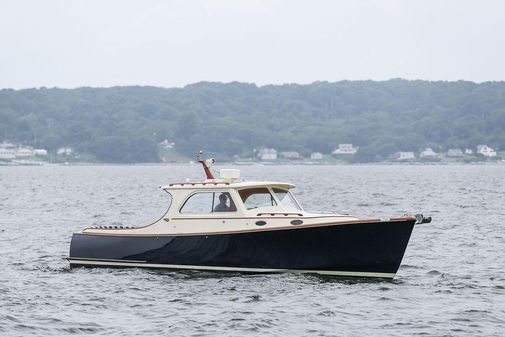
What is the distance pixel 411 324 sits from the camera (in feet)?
61.0

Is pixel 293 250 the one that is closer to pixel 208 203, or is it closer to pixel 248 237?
pixel 248 237

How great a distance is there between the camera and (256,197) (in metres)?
23.6

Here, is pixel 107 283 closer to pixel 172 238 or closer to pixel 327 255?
pixel 172 238

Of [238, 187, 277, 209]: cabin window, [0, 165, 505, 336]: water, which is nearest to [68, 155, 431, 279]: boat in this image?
[238, 187, 277, 209]: cabin window

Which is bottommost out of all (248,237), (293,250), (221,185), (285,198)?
(293,250)

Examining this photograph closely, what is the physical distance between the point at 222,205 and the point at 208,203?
1.25ft

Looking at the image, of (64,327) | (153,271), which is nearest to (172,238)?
(153,271)

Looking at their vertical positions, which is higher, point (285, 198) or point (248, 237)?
point (285, 198)

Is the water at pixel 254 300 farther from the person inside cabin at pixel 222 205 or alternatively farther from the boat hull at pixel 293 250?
the person inside cabin at pixel 222 205

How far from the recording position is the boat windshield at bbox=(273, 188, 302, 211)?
937 inches

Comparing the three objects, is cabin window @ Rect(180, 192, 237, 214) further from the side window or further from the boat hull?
the boat hull

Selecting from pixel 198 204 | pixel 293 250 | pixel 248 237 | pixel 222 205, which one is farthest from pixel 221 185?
pixel 293 250

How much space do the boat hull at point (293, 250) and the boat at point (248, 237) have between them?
0.9 inches

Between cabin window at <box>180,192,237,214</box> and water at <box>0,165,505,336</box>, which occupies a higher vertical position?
cabin window at <box>180,192,237,214</box>
